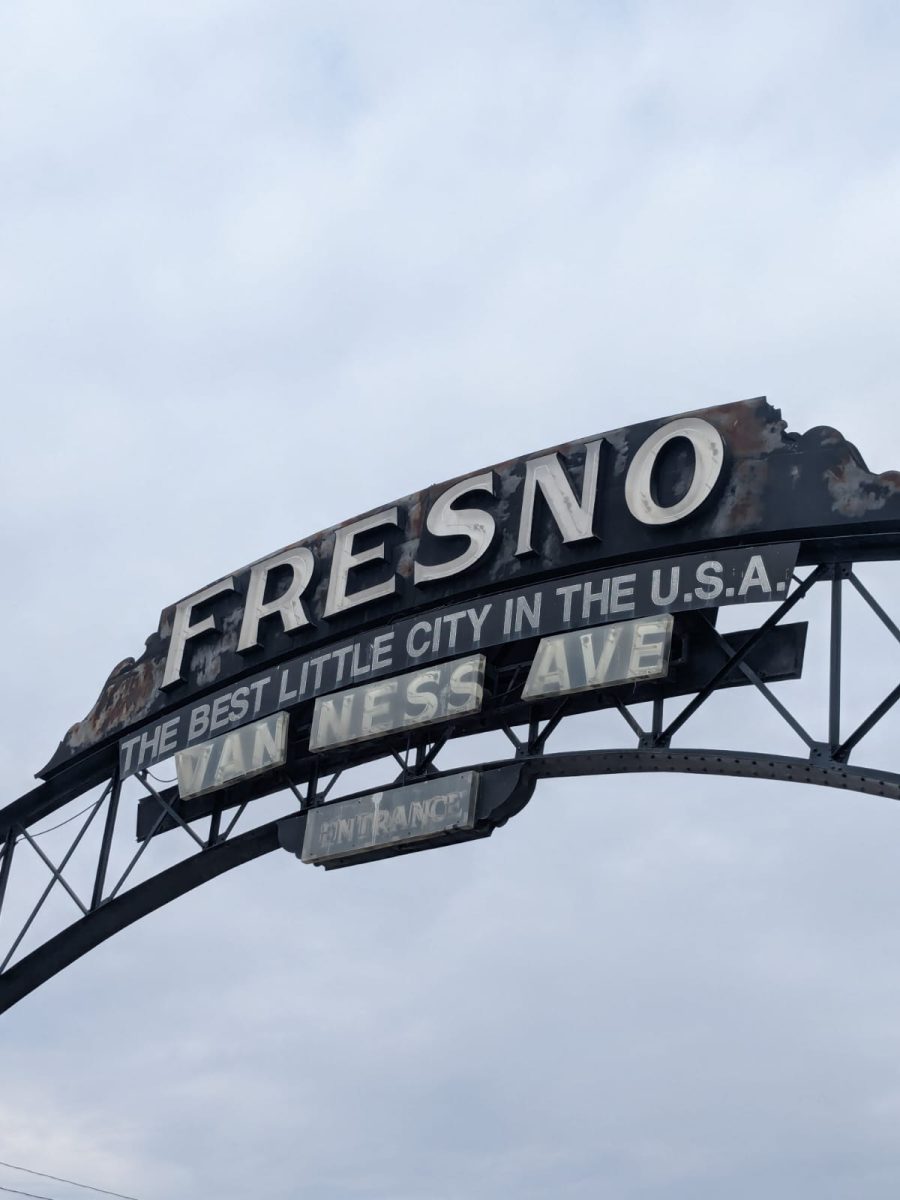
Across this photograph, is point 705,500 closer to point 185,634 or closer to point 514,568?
point 514,568

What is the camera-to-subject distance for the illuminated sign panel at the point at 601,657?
20.2m

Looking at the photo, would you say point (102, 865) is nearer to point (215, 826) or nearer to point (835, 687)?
point (215, 826)

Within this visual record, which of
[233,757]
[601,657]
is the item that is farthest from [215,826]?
[601,657]

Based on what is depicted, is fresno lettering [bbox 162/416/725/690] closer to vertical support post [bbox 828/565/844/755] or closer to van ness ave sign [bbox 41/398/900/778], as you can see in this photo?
van ness ave sign [bbox 41/398/900/778]

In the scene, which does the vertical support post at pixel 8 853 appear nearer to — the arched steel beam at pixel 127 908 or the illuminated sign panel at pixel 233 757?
the arched steel beam at pixel 127 908

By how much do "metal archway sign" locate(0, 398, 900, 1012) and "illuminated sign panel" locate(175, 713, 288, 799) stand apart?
0.03m

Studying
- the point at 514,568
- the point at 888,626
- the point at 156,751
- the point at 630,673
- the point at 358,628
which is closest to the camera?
the point at 888,626

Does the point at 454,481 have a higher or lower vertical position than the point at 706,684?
higher

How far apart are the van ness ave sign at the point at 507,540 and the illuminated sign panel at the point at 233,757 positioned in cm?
36

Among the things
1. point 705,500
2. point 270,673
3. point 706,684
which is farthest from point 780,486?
point 270,673

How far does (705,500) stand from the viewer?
67.7 feet

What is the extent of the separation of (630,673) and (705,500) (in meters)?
2.07

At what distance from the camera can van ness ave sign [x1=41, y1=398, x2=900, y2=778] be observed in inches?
790

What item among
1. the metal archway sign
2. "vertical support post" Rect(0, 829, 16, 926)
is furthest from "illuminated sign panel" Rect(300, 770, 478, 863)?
"vertical support post" Rect(0, 829, 16, 926)
